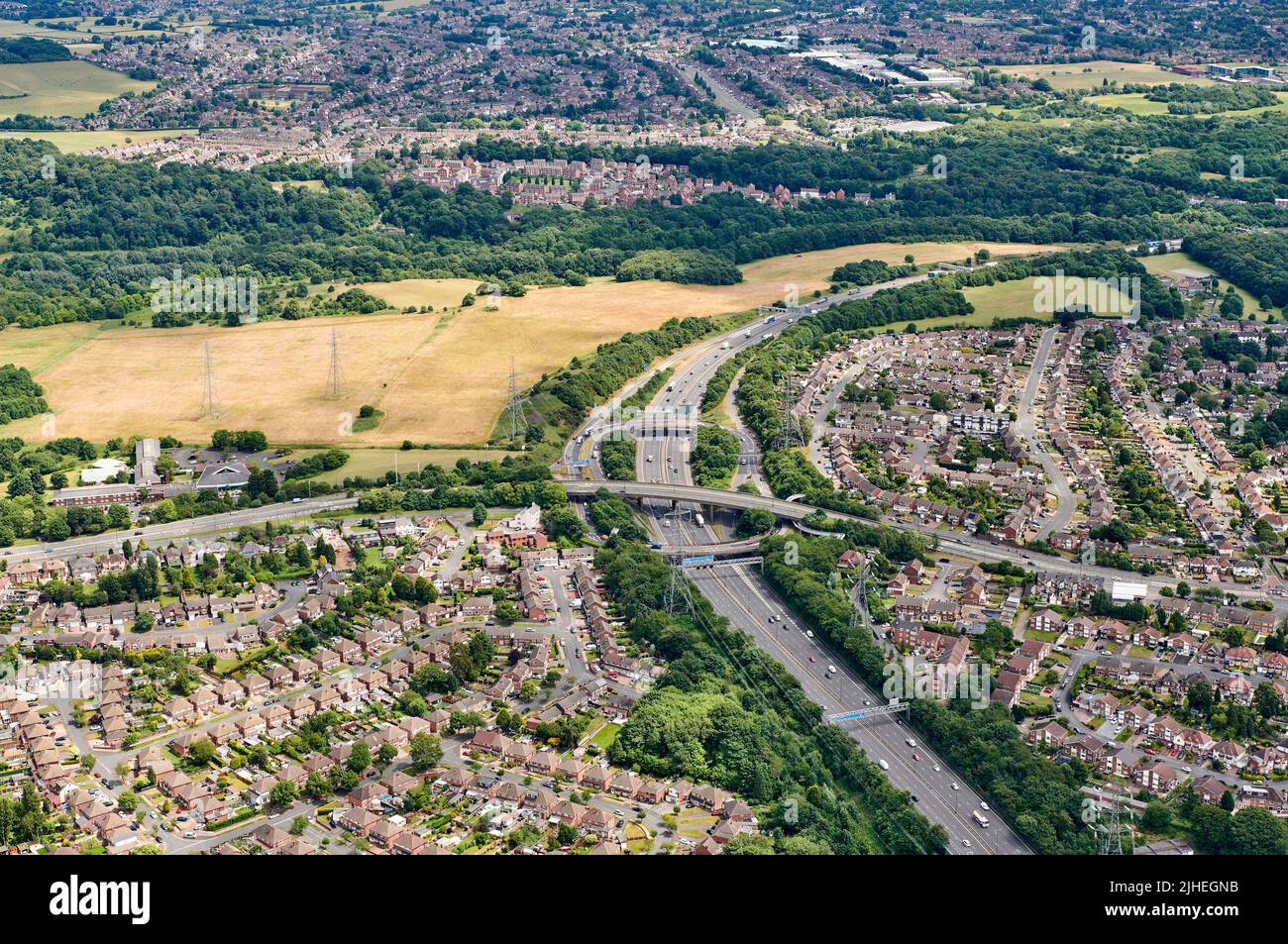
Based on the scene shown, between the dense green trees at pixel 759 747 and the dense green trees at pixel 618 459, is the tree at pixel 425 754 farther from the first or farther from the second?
the dense green trees at pixel 618 459

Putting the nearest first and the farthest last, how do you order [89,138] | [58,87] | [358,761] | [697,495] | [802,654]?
[358,761] → [802,654] → [697,495] → [89,138] → [58,87]

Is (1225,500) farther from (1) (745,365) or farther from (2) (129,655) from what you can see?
(2) (129,655)

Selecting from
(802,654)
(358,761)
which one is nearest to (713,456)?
(802,654)

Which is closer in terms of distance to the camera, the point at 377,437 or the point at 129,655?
the point at 129,655

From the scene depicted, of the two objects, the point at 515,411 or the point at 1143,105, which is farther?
the point at 1143,105

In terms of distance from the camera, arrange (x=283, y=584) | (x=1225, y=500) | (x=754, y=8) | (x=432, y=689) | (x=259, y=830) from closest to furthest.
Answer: (x=259, y=830) → (x=432, y=689) → (x=283, y=584) → (x=1225, y=500) → (x=754, y=8)

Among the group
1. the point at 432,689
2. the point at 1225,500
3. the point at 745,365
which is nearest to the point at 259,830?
the point at 432,689

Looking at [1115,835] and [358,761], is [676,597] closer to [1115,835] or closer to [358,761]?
[358,761]
